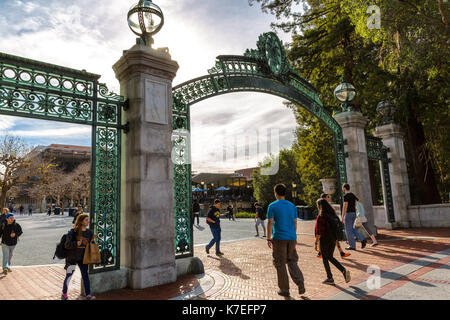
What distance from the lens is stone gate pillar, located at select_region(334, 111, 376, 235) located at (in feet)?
34.9

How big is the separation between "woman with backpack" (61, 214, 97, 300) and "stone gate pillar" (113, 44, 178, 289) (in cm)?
85

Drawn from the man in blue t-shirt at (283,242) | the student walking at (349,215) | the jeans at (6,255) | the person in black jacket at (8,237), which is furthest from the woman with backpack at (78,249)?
the student walking at (349,215)

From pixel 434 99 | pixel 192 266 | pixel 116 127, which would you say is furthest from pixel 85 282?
pixel 434 99

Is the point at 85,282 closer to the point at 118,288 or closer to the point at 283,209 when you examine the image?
the point at 118,288

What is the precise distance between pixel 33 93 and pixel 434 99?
1688 cm

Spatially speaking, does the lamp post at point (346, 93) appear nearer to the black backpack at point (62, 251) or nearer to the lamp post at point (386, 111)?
the lamp post at point (386, 111)

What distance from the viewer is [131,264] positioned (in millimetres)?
5438

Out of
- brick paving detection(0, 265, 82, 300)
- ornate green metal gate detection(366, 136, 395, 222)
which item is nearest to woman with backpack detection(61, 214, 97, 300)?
brick paving detection(0, 265, 82, 300)

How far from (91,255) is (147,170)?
1789mm

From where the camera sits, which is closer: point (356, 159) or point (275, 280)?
point (275, 280)

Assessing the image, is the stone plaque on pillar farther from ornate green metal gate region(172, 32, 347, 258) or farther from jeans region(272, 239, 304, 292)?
jeans region(272, 239, 304, 292)

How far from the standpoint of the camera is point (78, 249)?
15.3 ft

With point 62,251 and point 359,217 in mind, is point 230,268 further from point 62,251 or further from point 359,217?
point 359,217

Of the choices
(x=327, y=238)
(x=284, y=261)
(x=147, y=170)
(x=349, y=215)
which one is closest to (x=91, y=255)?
(x=147, y=170)
